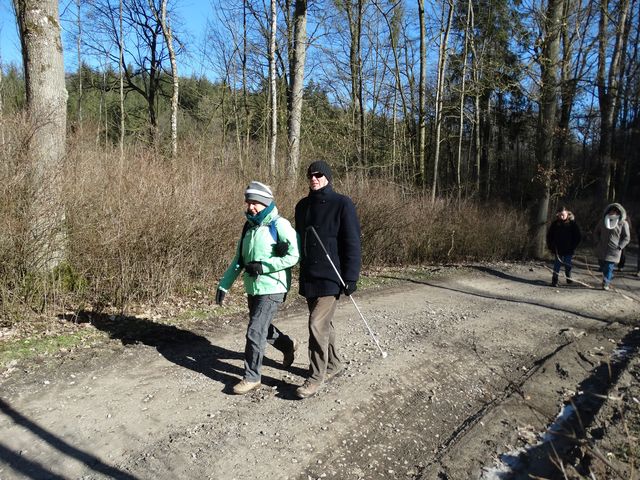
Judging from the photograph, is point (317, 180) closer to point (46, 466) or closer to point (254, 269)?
point (254, 269)

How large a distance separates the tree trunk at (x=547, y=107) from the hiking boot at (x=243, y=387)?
13.4m

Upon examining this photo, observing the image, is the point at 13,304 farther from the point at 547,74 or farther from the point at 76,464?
the point at 547,74

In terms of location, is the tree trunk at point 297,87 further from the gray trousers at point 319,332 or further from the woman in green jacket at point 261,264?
the gray trousers at point 319,332

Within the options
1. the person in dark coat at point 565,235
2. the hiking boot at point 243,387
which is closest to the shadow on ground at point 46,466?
the hiking boot at point 243,387

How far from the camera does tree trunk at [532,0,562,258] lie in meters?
14.7

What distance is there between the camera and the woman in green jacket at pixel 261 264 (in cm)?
423

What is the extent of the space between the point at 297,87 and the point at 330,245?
10265 mm

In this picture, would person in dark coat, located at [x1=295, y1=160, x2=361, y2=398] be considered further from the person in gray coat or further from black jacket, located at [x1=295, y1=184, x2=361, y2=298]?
the person in gray coat

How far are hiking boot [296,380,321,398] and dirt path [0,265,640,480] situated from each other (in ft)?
0.23

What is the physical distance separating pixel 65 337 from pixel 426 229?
34.1 ft

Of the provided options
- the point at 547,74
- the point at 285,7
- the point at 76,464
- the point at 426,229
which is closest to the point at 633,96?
the point at 547,74

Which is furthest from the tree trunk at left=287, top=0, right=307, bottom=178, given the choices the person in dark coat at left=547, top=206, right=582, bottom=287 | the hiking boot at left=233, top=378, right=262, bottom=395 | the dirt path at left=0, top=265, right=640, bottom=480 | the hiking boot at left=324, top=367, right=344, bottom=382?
the hiking boot at left=233, top=378, right=262, bottom=395

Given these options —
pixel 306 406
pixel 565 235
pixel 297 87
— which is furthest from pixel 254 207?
pixel 297 87

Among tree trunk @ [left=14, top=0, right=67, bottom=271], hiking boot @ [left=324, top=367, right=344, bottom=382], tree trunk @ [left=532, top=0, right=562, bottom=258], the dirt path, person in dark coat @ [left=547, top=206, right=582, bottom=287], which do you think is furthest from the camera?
tree trunk @ [left=532, top=0, right=562, bottom=258]
